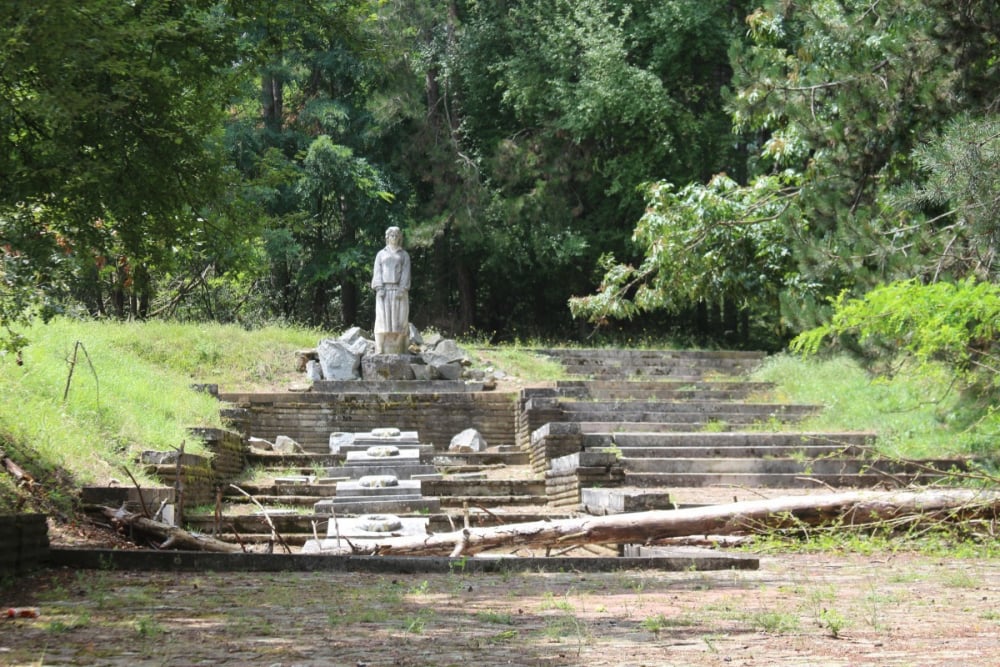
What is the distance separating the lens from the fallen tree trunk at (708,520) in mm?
8438

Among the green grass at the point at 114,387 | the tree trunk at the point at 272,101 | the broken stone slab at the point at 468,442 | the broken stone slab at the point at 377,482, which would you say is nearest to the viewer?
the green grass at the point at 114,387

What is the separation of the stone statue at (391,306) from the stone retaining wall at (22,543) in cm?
1257

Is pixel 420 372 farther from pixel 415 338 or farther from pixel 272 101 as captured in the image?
pixel 272 101

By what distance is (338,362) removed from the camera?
62.4 ft

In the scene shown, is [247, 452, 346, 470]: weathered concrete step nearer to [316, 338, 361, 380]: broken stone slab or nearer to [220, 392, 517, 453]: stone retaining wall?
[220, 392, 517, 453]: stone retaining wall

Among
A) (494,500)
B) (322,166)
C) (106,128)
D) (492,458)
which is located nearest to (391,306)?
(492,458)

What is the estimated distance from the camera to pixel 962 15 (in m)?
11.2

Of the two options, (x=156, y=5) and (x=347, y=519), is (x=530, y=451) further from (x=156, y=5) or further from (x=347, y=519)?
(x=156, y=5)

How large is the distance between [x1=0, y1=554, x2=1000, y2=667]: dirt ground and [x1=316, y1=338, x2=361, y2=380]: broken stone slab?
477 inches

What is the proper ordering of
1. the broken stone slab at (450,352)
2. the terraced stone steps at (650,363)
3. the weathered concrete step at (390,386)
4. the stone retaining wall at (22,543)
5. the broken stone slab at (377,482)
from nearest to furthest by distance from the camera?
1. the stone retaining wall at (22,543)
2. the broken stone slab at (377,482)
3. the weathered concrete step at (390,386)
4. the broken stone slab at (450,352)
5. the terraced stone steps at (650,363)

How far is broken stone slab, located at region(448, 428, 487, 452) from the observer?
16203mm

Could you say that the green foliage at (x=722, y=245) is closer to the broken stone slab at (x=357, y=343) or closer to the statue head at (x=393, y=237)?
the statue head at (x=393, y=237)

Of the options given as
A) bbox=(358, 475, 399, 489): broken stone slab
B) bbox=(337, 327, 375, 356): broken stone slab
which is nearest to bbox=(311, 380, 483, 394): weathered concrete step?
bbox=(337, 327, 375, 356): broken stone slab

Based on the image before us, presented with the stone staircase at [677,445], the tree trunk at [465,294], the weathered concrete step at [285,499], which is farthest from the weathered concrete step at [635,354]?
the weathered concrete step at [285,499]
